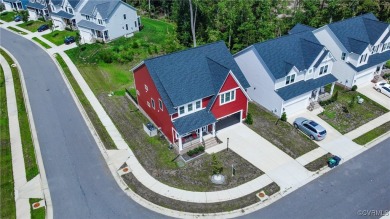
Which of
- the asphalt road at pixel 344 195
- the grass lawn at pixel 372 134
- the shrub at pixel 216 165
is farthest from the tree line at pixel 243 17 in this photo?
the asphalt road at pixel 344 195

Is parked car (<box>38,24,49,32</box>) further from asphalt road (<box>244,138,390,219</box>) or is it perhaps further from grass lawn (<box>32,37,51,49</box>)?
asphalt road (<box>244,138,390,219</box>)

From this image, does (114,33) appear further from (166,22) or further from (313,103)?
(313,103)

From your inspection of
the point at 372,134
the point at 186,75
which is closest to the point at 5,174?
the point at 186,75

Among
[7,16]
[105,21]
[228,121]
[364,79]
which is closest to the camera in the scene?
[228,121]

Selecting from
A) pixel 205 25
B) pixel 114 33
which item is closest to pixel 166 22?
pixel 114 33

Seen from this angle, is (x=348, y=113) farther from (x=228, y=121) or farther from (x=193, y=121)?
(x=193, y=121)

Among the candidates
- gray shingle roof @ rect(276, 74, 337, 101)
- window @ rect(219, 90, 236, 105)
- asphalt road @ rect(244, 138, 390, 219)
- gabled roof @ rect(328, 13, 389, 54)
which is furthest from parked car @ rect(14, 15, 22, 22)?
asphalt road @ rect(244, 138, 390, 219)

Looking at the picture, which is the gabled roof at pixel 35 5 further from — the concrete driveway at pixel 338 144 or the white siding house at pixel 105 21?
the concrete driveway at pixel 338 144
